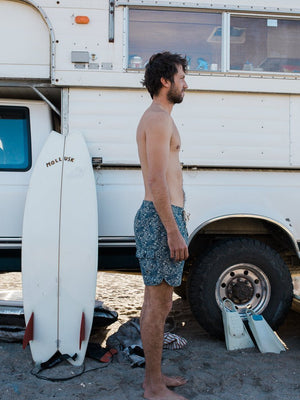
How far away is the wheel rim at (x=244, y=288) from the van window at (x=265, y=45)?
1744mm

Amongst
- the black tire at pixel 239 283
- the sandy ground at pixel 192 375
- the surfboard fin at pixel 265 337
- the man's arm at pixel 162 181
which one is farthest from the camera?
the black tire at pixel 239 283

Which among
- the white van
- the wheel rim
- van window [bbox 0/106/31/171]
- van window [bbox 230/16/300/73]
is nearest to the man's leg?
the white van

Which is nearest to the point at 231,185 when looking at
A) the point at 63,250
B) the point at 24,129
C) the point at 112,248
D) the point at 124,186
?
the point at 124,186

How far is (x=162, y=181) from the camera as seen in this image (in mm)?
2309

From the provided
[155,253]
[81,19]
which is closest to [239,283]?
[155,253]

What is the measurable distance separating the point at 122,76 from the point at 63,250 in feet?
4.97

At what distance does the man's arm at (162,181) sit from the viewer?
7.58 ft

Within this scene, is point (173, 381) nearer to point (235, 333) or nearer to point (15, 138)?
point (235, 333)

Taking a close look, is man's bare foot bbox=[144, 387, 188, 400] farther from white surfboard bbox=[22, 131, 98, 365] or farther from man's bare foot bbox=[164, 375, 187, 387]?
white surfboard bbox=[22, 131, 98, 365]

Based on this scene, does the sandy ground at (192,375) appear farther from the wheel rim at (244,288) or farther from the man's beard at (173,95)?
the man's beard at (173,95)

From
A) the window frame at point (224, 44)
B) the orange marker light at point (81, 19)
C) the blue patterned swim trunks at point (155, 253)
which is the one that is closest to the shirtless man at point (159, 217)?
the blue patterned swim trunks at point (155, 253)

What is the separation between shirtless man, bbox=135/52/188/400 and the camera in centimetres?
233

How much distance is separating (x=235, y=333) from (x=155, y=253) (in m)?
1.39

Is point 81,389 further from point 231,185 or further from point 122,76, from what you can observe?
point 122,76
